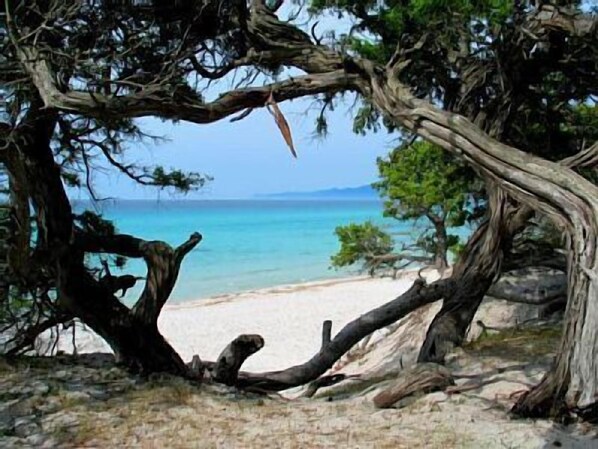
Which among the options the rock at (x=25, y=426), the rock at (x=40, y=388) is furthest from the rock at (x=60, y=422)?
the rock at (x=40, y=388)

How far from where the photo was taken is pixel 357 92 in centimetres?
409

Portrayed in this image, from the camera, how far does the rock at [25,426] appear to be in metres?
3.06

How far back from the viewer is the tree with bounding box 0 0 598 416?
3.06 meters

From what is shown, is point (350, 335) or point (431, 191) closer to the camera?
point (350, 335)

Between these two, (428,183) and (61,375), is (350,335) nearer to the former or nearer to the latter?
(61,375)

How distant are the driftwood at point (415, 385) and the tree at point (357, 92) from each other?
→ 0.57 meters

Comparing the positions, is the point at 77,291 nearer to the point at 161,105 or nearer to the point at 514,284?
the point at 161,105

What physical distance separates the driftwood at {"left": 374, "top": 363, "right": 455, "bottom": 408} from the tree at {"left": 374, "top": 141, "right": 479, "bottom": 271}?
274 cm

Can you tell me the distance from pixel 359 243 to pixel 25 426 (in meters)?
6.41

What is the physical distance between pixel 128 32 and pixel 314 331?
8.77m

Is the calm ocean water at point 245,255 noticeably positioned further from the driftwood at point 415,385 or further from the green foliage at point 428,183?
the driftwood at point 415,385

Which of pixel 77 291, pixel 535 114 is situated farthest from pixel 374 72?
pixel 77 291

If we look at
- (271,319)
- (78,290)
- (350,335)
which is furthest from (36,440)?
(271,319)

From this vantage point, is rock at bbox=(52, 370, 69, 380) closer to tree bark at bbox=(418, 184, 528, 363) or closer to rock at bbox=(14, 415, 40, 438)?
rock at bbox=(14, 415, 40, 438)
